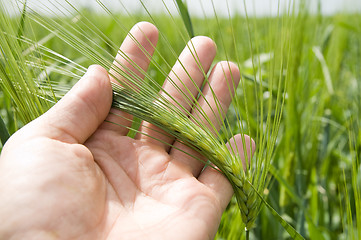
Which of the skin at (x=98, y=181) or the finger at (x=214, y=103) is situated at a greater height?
the finger at (x=214, y=103)

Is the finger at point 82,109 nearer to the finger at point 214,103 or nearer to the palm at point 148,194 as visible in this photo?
the palm at point 148,194

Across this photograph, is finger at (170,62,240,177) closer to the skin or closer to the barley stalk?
the skin

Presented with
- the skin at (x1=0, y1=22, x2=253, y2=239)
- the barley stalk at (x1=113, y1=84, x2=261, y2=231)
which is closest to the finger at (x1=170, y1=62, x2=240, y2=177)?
the skin at (x1=0, y1=22, x2=253, y2=239)

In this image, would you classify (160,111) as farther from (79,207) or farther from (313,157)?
(313,157)

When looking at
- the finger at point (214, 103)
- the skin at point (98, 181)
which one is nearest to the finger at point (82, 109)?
the skin at point (98, 181)

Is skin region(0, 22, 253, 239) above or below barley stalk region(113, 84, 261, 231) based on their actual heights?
below

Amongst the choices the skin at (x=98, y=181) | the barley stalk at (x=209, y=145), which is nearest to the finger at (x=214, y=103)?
the skin at (x=98, y=181)

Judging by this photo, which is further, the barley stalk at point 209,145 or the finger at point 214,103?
the finger at point 214,103

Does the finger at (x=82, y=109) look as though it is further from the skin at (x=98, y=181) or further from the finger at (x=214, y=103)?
the finger at (x=214, y=103)

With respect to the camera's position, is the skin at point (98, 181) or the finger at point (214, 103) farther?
the finger at point (214, 103)
